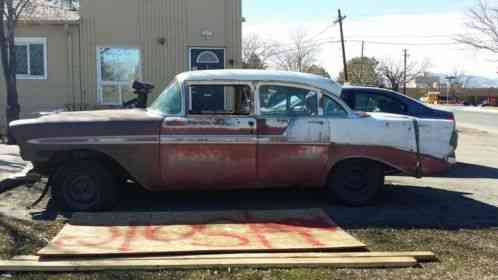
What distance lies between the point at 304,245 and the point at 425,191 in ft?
12.8

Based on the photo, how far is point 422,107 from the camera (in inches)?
440

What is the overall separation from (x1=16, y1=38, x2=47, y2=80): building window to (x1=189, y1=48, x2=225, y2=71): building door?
460 cm

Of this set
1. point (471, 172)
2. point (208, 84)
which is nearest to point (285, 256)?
point (208, 84)

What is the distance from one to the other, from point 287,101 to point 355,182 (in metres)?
1.39

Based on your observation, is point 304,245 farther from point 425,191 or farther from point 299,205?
point 425,191

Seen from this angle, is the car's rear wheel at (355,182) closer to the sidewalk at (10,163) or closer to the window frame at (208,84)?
the window frame at (208,84)

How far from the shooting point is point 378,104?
1102 centimetres

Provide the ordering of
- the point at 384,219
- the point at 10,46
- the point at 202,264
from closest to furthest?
the point at 202,264 → the point at 384,219 → the point at 10,46

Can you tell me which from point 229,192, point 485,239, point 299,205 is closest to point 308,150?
point 299,205

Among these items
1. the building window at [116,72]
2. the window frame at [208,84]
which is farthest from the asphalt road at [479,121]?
the window frame at [208,84]

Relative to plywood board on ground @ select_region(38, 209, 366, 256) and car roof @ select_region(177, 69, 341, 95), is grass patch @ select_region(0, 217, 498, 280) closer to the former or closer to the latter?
plywood board on ground @ select_region(38, 209, 366, 256)

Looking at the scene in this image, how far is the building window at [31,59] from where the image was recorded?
1797cm

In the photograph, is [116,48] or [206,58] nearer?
[116,48]

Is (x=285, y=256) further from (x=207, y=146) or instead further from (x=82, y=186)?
(x=82, y=186)
